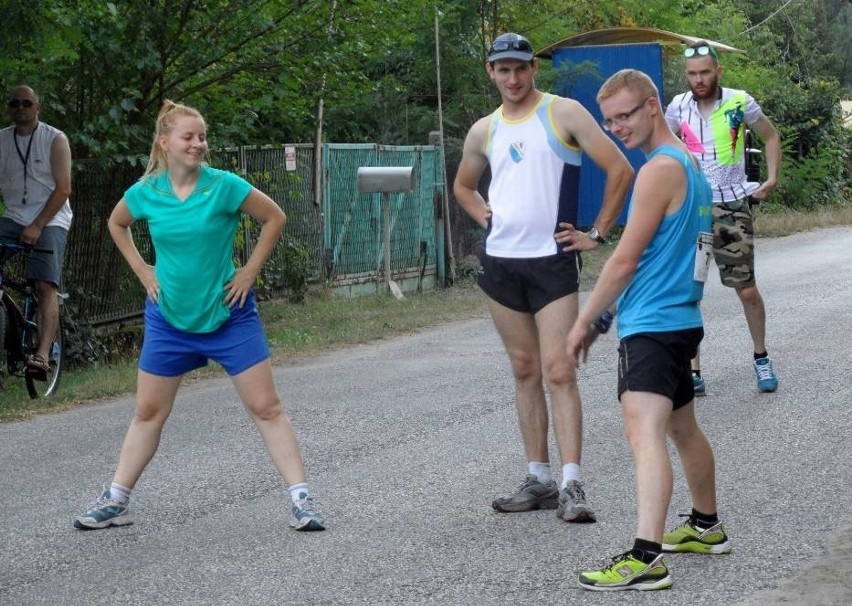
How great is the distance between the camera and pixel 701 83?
9.02 m

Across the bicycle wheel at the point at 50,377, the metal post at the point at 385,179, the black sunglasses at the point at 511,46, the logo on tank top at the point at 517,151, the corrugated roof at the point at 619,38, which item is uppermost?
the corrugated roof at the point at 619,38

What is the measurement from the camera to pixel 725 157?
363 inches

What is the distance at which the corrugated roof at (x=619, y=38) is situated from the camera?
2183cm

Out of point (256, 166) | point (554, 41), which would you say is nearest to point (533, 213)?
point (256, 166)

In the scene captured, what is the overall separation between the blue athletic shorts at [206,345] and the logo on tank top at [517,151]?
128 centimetres

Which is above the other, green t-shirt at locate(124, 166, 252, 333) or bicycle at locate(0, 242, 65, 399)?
green t-shirt at locate(124, 166, 252, 333)

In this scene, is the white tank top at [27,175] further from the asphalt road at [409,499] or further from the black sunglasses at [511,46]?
the black sunglasses at [511,46]

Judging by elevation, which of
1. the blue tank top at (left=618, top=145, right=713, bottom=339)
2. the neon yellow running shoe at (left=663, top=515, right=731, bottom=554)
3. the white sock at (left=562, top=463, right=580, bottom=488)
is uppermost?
the blue tank top at (left=618, top=145, right=713, bottom=339)

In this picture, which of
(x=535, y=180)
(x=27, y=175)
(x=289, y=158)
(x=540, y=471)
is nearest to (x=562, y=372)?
(x=540, y=471)

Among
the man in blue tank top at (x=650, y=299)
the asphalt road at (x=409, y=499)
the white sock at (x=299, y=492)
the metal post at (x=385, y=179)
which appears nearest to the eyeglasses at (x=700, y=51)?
the asphalt road at (x=409, y=499)

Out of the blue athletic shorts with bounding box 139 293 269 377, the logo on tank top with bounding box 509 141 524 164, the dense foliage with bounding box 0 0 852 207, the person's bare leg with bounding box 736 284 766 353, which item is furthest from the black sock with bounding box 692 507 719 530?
the dense foliage with bounding box 0 0 852 207

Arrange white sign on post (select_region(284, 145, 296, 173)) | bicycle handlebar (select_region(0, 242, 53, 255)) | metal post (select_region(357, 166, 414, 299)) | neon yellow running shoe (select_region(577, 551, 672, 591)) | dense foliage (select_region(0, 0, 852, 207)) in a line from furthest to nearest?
metal post (select_region(357, 166, 414, 299)) < white sign on post (select_region(284, 145, 296, 173)) < dense foliage (select_region(0, 0, 852, 207)) < bicycle handlebar (select_region(0, 242, 53, 255)) < neon yellow running shoe (select_region(577, 551, 672, 591))

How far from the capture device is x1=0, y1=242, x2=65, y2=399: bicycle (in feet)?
34.1

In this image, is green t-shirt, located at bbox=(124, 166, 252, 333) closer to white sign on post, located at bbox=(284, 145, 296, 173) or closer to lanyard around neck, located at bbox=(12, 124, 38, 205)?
lanyard around neck, located at bbox=(12, 124, 38, 205)
